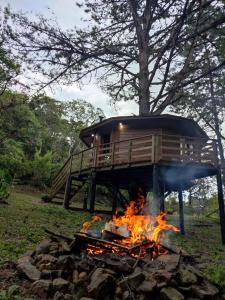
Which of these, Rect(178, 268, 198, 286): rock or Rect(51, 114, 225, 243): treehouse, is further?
Rect(51, 114, 225, 243): treehouse

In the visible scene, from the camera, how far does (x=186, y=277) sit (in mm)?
5531

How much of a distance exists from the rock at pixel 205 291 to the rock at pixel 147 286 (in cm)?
76

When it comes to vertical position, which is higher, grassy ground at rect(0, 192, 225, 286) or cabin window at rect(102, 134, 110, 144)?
cabin window at rect(102, 134, 110, 144)

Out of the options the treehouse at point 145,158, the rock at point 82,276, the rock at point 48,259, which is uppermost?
the treehouse at point 145,158

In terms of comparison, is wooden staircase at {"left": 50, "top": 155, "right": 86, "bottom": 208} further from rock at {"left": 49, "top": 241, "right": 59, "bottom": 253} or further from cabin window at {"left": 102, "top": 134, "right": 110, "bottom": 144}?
rock at {"left": 49, "top": 241, "right": 59, "bottom": 253}

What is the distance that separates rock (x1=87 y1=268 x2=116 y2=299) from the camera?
5188mm

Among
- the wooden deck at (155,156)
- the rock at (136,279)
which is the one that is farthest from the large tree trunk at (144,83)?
the rock at (136,279)

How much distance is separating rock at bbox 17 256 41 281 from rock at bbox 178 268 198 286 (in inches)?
112

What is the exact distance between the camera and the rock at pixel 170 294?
194 inches

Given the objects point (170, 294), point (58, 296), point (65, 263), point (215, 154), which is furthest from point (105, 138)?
point (170, 294)

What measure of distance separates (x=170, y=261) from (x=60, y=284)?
2298 millimetres

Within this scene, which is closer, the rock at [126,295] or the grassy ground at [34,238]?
the rock at [126,295]

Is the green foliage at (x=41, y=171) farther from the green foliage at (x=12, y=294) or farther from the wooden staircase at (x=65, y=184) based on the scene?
the green foliage at (x=12, y=294)

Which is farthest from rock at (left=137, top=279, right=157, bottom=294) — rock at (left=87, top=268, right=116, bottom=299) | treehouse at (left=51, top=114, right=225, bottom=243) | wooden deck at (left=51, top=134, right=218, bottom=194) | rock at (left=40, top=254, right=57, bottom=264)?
wooden deck at (left=51, top=134, right=218, bottom=194)
